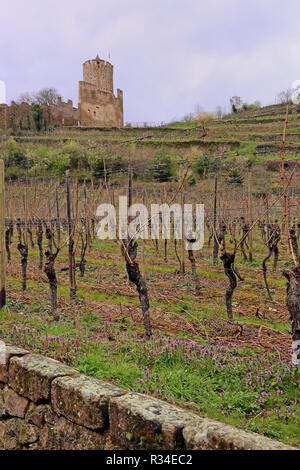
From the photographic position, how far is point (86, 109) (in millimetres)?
55688

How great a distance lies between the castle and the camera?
163ft

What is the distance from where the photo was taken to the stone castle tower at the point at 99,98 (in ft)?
182

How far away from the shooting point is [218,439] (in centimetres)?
200

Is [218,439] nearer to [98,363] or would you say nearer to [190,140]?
[98,363]

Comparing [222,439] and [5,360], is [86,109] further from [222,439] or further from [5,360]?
[222,439]

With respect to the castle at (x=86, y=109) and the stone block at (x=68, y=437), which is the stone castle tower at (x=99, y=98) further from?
the stone block at (x=68, y=437)

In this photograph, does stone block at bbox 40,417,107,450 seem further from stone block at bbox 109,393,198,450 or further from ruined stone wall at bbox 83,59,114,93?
ruined stone wall at bbox 83,59,114,93

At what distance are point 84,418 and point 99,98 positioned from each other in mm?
58567

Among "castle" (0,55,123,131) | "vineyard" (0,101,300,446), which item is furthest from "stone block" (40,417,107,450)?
"castle" (0,55,123,131)

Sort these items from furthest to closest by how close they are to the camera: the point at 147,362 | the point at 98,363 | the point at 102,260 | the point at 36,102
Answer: the point at 36,102 → the point at 102,260 → the point at 147,362 → the point at 98,363

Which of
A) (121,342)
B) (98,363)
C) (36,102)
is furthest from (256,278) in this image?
→ (36,102)

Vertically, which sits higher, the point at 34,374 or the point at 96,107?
the point at 96,107

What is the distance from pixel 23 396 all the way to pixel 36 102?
5771cm

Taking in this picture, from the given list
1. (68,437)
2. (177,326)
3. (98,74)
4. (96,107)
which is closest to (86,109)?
(96,107)
